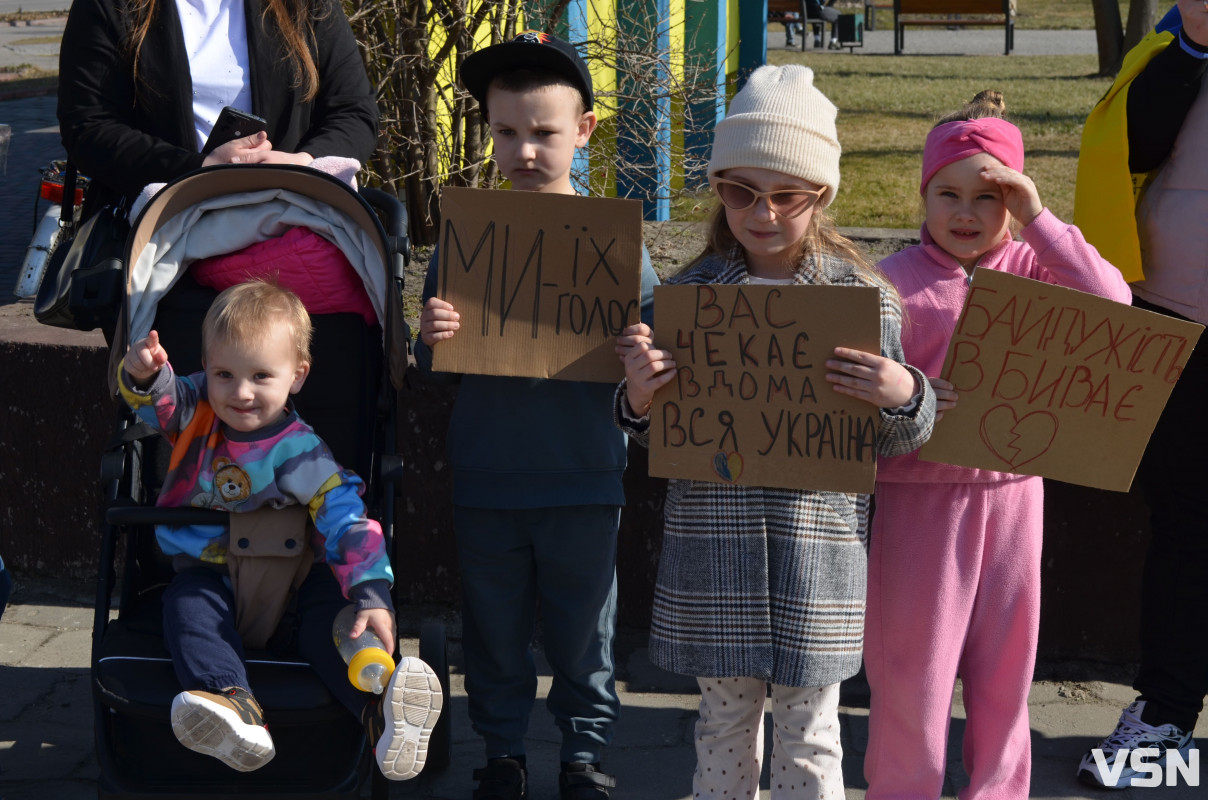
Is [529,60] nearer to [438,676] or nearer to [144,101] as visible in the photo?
[144,101]

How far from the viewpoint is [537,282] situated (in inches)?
117

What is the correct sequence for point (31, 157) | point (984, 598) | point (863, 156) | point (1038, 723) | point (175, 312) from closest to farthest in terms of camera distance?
1. point (984, 598)
2. point (175, 312)
3. point (1038, 723)
4. point (863, 156)
5. point (31, 157)

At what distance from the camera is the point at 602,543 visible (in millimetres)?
3234

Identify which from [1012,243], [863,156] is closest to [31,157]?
[863,156]

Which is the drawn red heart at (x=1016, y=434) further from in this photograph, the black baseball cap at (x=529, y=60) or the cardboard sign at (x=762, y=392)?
the black baseball cap at (x=529, y=60)

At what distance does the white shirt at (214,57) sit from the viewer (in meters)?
3.48

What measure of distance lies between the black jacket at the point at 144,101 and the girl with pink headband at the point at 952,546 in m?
1.72

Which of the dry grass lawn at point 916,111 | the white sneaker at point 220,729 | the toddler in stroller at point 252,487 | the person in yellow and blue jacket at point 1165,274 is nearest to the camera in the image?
the white sneaker at point 220,729

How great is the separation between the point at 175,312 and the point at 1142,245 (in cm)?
256

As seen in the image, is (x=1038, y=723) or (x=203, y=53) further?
(x=1038, y=723)

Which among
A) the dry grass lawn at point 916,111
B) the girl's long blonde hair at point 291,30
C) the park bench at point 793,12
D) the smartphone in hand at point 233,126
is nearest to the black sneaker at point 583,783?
the smartphone in hand at point 233,126

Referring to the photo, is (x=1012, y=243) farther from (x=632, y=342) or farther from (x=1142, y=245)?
(x=632, y=342)

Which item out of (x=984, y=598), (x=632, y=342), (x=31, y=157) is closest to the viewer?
(x=632, y=342)

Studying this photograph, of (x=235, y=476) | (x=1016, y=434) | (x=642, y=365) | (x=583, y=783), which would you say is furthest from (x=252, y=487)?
(x=1016, y=434)
